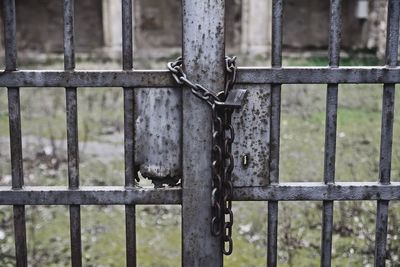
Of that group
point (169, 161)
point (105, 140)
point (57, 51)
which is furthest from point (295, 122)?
point (57, 51)

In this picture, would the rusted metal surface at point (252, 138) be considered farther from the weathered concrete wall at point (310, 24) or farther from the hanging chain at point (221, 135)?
the weathered concrete wall at point (310, 24)

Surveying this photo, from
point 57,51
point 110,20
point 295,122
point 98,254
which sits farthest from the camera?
point 57,51

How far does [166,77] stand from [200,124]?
0.19 metres

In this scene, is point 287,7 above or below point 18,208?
above

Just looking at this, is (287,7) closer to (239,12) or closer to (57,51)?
(239,12)

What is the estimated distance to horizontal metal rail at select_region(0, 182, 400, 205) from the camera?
2090 millimetres

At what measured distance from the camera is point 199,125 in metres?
2.04

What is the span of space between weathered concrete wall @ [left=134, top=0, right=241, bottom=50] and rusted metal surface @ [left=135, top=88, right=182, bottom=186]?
1482cm

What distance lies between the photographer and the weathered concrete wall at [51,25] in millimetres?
16938

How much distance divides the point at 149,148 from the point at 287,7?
51.1ft

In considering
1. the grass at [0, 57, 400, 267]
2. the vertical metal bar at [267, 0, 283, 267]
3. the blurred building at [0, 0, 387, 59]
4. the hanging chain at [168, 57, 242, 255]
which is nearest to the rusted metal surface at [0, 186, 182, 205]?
the hanging chain at [168, 57, 242, 255]

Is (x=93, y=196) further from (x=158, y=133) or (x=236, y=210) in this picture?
(x=236, y=210)

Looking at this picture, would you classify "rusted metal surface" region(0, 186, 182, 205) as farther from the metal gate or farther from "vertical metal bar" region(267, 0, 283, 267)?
"vertical metal bar" region(267, 0, 283, 267)

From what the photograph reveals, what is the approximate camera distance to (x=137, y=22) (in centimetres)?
1625
